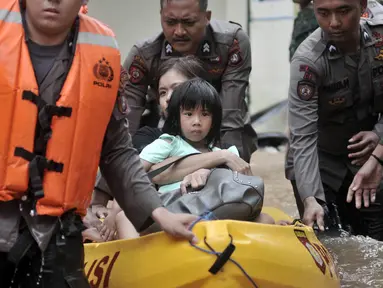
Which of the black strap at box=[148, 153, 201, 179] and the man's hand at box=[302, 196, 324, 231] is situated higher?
the black strap at box=[148, 153, 201, 179]

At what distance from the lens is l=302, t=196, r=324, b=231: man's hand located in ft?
15.2

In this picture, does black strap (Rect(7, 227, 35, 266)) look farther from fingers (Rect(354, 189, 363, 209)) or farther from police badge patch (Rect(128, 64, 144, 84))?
police badge patch (Rect(128, 64, 144, 84))

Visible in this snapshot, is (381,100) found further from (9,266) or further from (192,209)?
(9,266)

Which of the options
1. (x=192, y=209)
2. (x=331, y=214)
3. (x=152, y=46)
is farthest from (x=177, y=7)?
(x=192, y=209)

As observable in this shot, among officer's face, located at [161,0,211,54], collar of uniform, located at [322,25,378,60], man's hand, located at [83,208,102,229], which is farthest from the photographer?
officer's face, located at [161,0,211,54]

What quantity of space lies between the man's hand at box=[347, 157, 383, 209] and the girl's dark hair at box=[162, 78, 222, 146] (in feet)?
3.24

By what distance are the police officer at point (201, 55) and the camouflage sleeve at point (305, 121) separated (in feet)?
1.35

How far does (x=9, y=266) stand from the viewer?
10.1ft

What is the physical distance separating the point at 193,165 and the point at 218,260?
824 millimetres

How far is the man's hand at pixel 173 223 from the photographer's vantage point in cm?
337

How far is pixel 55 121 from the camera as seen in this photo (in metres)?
3.11

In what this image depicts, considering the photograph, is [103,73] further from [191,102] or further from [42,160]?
[191,102]

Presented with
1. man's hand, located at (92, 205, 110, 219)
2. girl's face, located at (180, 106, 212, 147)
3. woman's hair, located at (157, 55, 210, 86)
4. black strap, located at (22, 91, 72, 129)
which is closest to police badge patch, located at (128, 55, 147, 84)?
woman's hair, located at (157, 55, 210, 86)

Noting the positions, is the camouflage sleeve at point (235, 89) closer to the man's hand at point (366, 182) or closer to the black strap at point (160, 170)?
the man's hand at point (366, 182)
